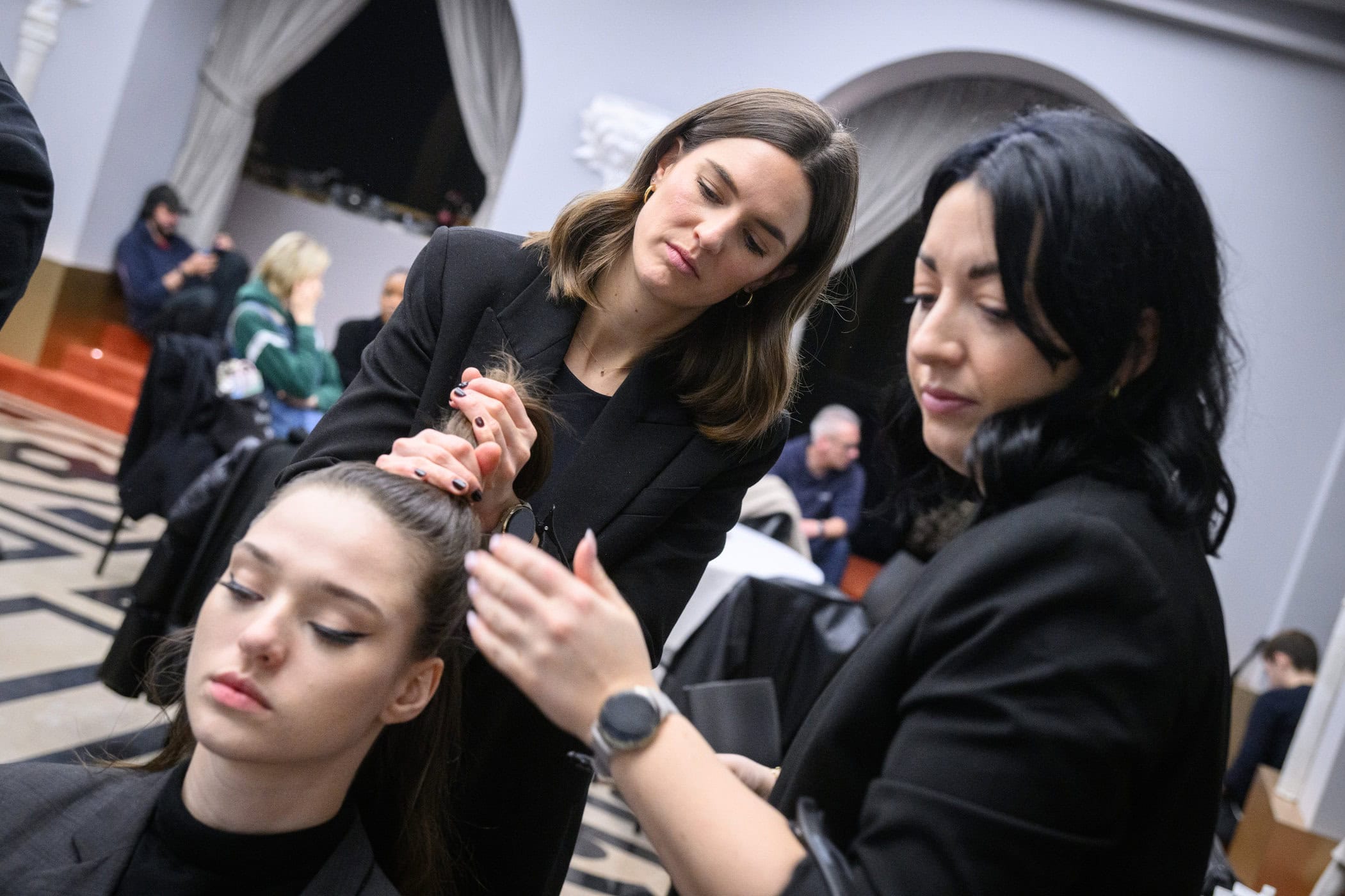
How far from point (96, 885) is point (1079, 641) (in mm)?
1078

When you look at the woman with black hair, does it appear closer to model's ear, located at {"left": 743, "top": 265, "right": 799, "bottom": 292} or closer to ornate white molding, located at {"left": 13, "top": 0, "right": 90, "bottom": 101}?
model's ear, located at {"left": 743, "top": 265, "right": 799, "bottom": 292}

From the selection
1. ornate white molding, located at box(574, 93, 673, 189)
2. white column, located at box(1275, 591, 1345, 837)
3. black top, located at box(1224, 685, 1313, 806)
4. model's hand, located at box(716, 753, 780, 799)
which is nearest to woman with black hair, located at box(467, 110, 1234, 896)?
model's hand, located at box(716, 753, 780, 799)

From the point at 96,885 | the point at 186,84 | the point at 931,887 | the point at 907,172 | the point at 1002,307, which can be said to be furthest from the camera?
the point at 186,84

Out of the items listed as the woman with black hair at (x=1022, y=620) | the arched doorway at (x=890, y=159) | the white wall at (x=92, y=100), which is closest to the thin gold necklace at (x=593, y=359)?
the woman with black hair at (x=1022, y=620)

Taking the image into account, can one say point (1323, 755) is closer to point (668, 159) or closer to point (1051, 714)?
point (668, 159)

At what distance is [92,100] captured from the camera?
8.10 m

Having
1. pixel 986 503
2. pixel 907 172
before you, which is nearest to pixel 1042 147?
pixel 986 503

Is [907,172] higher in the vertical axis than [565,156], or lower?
higher

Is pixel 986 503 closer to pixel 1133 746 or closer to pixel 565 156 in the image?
pixel 1133 746

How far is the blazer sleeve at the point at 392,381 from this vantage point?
1.50 m

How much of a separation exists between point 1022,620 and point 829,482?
553 centimetres

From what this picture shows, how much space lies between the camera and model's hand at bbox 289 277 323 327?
4.73 meters

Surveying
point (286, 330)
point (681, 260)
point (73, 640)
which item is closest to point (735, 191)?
point (681, 260)

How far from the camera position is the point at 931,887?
787 millimetres
